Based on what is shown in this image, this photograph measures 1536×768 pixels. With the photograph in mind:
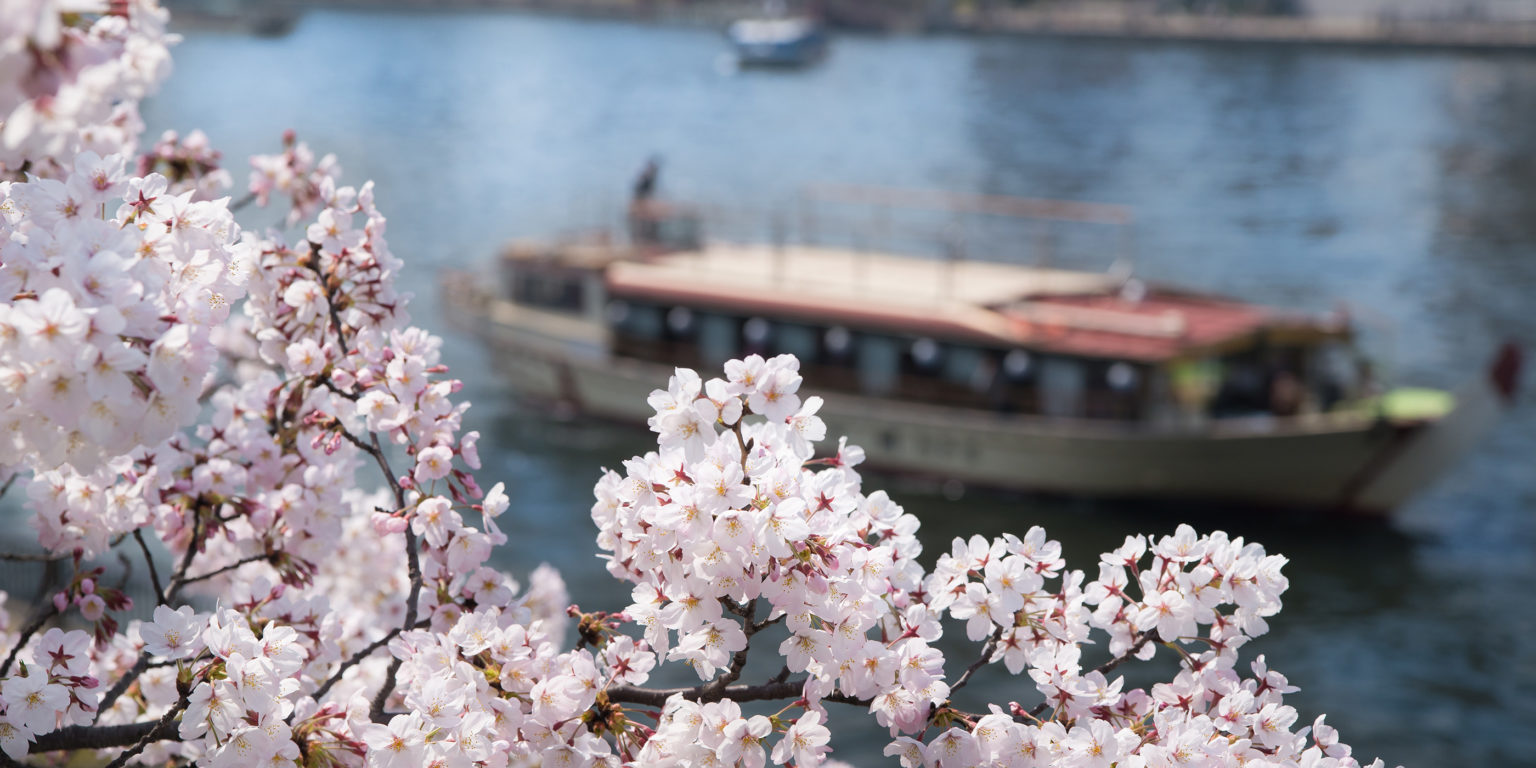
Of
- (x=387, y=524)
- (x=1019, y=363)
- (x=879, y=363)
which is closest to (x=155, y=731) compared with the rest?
(x=387, y=524)

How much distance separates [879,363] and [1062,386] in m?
2.95

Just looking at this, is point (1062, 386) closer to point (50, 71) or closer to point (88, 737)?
point (88, 737)

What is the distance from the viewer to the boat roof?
23.2 metres

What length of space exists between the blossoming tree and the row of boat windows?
64.0ft

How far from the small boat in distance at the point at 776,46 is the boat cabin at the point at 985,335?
93.6m

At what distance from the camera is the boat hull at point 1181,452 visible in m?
23.4

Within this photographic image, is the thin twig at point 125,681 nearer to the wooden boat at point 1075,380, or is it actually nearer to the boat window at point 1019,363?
the wooden boat at point 1075,380

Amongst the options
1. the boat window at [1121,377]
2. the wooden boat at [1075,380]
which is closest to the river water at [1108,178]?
the wooden boat at [1075,380]

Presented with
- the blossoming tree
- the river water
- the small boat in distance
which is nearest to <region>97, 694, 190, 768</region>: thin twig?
the blossoming tree

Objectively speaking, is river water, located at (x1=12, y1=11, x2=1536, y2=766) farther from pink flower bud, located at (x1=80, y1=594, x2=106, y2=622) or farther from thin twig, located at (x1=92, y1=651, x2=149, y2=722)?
pink flower bud, located at (x1=80, y1=594, x2=106, y2=622)

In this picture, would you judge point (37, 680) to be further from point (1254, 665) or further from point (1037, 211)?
point (1037, 211)

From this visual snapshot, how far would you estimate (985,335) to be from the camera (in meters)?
23.5

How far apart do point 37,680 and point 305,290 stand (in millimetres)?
1319

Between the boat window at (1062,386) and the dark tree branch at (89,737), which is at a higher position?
the dark tree branch at (89,737)
